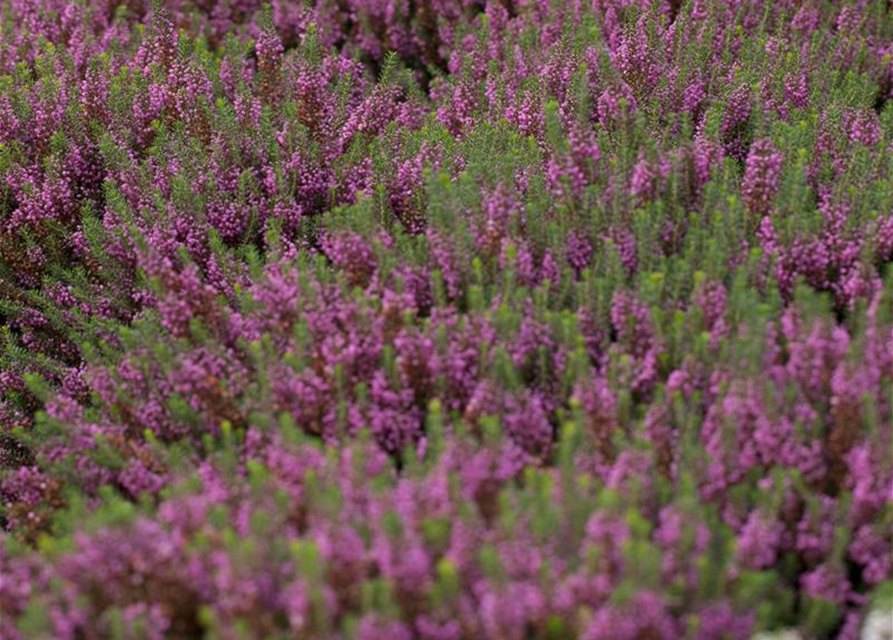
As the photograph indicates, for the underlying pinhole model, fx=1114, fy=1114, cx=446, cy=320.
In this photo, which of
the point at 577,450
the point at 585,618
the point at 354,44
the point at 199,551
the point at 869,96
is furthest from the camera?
the point at 354,44

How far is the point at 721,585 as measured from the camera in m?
2.89

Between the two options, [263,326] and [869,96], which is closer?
[263,326]

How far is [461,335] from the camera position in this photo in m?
3.68

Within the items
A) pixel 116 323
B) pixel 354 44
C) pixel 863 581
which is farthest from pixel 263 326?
pixel 354 44

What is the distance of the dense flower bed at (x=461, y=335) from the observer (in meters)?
2.90

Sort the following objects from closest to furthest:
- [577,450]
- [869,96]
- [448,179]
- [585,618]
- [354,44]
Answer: [585,618]
[577,450]
[448,179]
[869,96]
[354,44]

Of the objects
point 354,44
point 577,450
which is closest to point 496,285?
point 577,450

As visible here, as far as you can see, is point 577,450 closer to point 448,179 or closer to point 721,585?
point 721,585

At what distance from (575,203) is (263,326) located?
4.14 ft

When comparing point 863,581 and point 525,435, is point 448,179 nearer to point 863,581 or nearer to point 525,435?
point 525,435

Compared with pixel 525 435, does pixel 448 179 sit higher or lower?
higher

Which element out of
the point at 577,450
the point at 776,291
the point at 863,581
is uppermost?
the point at 776,291

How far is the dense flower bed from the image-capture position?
2.90 meters

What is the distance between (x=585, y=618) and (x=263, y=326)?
1.74 m
